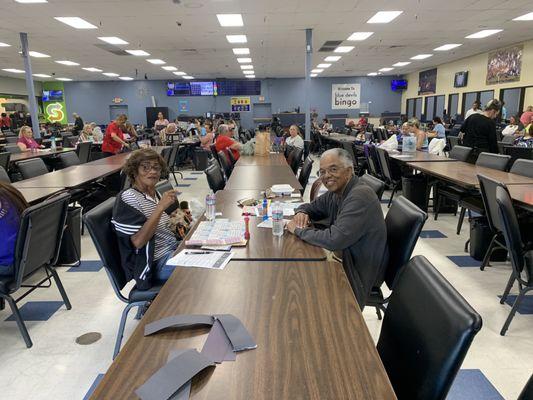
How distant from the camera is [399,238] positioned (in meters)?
2.13

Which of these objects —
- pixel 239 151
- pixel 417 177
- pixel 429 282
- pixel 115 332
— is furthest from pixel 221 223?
pixel 239 151

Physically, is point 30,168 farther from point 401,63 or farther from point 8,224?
point 401,63

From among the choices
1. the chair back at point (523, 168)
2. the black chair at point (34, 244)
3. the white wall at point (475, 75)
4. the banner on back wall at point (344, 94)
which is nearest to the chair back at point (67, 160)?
the black chair at point (34, 244)

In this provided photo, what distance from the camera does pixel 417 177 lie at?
5488 millimetres

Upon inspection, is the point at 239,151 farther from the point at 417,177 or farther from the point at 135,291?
the point at 135,291

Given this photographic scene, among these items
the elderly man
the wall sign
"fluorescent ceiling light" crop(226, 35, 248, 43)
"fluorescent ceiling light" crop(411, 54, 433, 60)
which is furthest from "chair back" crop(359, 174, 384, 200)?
the wall sign

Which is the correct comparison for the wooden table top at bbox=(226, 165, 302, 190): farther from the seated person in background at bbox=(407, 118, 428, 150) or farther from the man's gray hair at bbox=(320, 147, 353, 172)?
the seated person in background at bbox=(407, 118, 428, 150)

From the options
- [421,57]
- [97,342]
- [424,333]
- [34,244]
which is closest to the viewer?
[424,333]

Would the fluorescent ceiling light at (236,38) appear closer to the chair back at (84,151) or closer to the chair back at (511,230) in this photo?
the chair back at (84,151)

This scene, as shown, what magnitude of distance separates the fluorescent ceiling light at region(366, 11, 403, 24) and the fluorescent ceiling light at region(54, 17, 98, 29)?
228 inches

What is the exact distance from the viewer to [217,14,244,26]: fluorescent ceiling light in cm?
765

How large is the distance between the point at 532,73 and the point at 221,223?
11.6 meters

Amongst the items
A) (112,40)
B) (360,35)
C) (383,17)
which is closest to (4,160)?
(112,40)

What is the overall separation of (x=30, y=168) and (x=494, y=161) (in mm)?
5519
